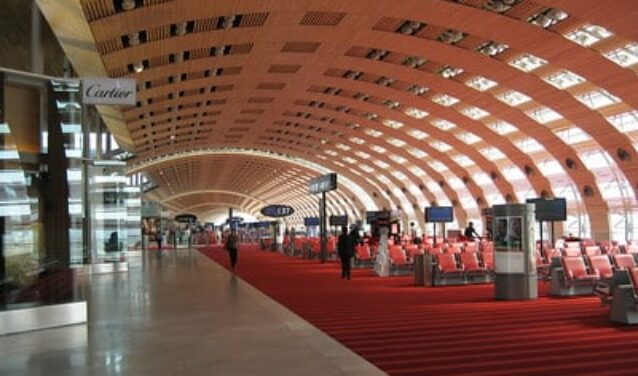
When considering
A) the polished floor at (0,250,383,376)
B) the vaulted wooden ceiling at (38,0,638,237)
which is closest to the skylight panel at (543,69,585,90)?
the vaulted wooden ceiling at (38,0,638,237)

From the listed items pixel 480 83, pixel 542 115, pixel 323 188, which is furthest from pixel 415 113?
pixel 323 188

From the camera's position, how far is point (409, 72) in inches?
1257

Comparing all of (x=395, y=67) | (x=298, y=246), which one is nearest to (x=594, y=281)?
(x=395, y=67)

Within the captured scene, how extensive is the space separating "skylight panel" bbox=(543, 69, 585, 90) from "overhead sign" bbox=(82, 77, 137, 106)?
22.2 m

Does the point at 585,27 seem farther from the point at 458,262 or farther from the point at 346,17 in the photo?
A: the point at 458,262

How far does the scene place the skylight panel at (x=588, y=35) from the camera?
24.7m

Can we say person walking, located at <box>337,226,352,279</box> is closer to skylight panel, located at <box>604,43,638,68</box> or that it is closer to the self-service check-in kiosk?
the self-service check-in kiosk

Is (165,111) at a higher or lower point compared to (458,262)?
higher

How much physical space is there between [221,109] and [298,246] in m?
9.79

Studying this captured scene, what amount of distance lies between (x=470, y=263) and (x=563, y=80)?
15.4 metres

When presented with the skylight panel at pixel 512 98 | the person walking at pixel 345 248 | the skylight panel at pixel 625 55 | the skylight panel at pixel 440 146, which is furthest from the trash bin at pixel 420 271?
the skylight panel at pixel 440 146

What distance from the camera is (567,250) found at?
19516 millimetres

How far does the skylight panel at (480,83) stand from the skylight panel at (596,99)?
4154 mm

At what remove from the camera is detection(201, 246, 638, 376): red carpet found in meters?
7.67
